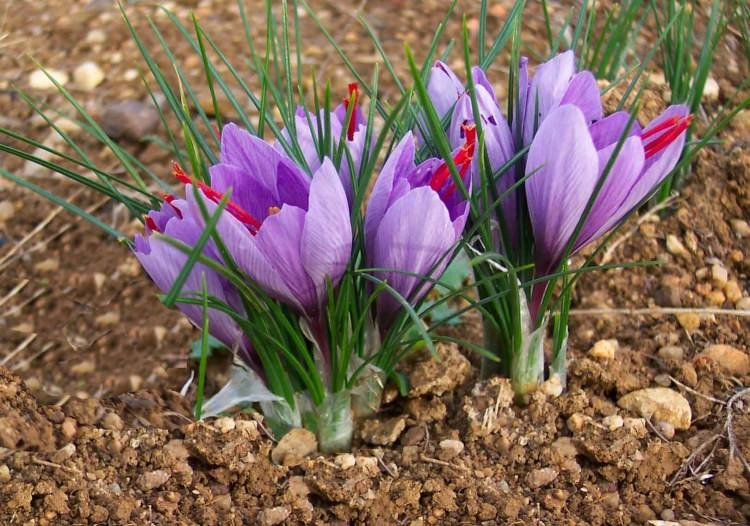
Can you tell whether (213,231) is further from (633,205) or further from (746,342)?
(746,342)

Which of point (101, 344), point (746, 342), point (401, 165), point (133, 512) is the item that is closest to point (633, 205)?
point (401, 165)

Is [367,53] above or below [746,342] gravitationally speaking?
above

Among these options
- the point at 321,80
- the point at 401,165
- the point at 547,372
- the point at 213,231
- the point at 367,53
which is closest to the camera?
the point at 213,231

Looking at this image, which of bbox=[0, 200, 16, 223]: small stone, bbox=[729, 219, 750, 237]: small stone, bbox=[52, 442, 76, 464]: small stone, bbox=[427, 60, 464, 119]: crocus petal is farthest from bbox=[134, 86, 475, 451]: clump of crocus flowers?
bbox=[0, 200, 16, 223]: small stone

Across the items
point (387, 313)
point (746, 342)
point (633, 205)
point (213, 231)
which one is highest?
point (213, 231)

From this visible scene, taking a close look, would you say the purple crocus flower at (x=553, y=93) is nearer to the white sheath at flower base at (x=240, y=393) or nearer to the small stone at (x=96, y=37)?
the white sheath at flower base at (x=240, y=393)

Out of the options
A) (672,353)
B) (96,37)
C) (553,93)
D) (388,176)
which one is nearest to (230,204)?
(388,176)

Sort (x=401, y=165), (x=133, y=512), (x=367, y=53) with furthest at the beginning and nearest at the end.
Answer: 1. (x=367, y=53)
2. (x=133, y=512)
3. (x=401, y=165)

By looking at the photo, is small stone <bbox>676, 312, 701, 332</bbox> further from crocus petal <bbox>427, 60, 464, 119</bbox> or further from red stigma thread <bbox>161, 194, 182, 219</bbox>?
red stigma thread <bbox>161, 194, 182, 219</bbox>

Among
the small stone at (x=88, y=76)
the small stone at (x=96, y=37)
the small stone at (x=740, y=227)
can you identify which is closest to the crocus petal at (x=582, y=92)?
the small stone at (x=740, y=227)
